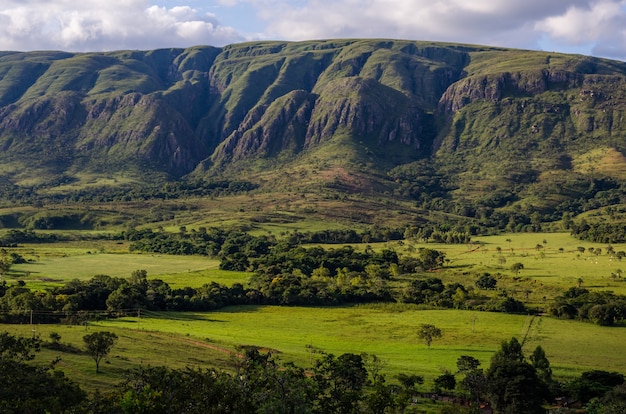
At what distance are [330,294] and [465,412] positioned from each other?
3104 inches

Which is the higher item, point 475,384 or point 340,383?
point 340,383

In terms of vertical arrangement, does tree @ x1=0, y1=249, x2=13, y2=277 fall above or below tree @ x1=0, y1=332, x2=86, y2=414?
below

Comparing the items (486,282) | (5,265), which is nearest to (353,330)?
(486,282)

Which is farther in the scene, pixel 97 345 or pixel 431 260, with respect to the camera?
pixel 431 260

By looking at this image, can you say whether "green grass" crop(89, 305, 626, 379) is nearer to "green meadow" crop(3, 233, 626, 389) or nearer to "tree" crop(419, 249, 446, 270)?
"green meadow" crop(3, 233, 626, 389)

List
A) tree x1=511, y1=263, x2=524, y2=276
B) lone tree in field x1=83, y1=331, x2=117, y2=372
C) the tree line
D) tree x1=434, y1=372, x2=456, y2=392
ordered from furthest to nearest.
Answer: tree x1=511, y1=263, x2=524, y2=276, tree x1=434, y1=372, x2=456, y2=392, lone tree in field x1=83, y1=331, x2=117, y2=372, the tree line

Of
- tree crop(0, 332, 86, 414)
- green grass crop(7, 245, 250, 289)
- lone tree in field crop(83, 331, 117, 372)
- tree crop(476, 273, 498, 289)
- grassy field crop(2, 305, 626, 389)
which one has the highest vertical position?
tree crop(0, 332, 86, 414)

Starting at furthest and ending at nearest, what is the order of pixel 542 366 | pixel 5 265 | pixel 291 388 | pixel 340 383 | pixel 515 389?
pixel 5 265, pixel 542 366, pixel 515 389, pixel 340 383, pixel 291 388

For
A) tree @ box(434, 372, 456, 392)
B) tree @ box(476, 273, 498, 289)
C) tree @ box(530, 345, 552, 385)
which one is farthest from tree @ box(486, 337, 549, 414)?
tree @ box(476, 273, 498, 289)

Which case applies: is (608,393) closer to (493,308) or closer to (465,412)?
(465,412)

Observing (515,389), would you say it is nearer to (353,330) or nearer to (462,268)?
(353,330)

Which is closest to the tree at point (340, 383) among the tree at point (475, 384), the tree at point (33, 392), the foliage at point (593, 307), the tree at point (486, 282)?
the tree at point (475, 384)

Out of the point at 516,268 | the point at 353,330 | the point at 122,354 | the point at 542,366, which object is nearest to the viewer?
the point at 122,354

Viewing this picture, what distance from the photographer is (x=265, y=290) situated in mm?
130750
